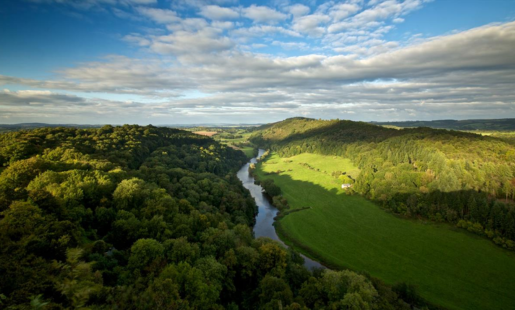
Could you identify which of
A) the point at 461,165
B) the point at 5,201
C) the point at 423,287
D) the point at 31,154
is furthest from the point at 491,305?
the point at 31,154

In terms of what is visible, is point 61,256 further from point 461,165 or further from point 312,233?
point 461,165

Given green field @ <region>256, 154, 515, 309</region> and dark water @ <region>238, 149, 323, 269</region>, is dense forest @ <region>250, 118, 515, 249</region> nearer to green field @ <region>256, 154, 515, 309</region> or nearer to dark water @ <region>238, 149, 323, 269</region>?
green field @ <region>256, 154, 515, 309</region>

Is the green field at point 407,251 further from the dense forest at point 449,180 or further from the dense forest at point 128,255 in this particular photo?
the dense forest at point 128,255

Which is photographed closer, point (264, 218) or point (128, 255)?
point (128, 255)

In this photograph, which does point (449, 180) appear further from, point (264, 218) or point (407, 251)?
point (264, 218)

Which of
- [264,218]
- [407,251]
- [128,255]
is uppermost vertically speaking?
[128,255]

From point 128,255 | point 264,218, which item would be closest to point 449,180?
point 264,218

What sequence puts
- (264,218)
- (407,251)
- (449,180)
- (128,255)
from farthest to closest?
(264,218) → (449,180) → (407,251) → (128,255)

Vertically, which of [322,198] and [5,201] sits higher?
[5,201]

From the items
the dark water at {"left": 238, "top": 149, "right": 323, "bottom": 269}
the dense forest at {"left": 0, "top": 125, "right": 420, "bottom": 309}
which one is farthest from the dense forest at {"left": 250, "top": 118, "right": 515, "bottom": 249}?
the dense forest at {"left": 0, "top": 125, "right": 420, "bottom": 309}
